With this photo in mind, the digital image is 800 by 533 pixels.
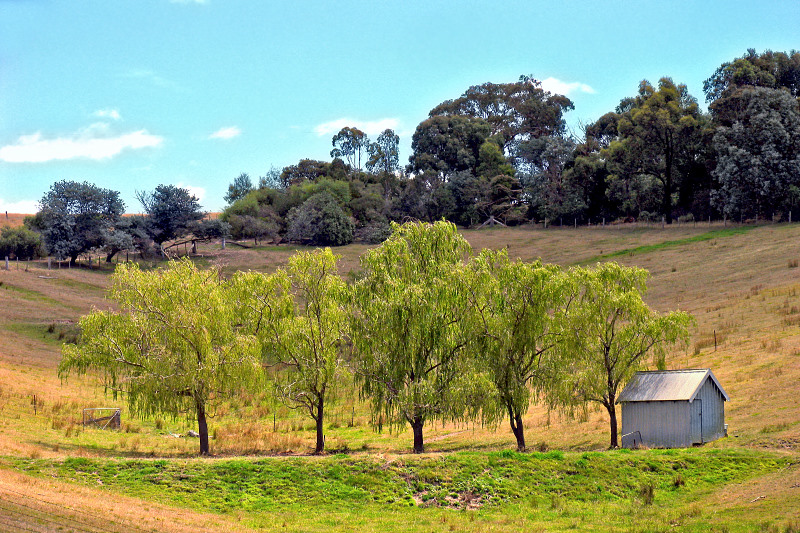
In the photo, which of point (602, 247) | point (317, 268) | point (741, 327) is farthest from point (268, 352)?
point (602, 247)

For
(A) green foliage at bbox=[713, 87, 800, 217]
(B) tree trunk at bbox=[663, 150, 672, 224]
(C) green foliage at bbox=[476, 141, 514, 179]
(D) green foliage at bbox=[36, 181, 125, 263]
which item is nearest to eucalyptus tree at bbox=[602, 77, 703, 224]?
(B) tree trunk at bbox=[663, 150, 672, 224]

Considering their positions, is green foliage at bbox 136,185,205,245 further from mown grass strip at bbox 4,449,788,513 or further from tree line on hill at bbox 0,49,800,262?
mown grass strip at bbox 4,449,788,513

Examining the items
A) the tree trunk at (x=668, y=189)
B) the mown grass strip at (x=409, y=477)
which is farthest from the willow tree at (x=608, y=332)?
the tree trunk at (x=668, y=189)

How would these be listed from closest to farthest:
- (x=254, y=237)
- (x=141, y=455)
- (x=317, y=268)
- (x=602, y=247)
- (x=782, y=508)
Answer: (x=782, y=508) → (x=141, y=455) → (x=317, y=268) → (x=602, y=247) → (x=254, y=237)

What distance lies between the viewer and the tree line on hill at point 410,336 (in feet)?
122

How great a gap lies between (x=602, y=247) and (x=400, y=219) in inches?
1563

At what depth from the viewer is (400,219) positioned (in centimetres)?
12962

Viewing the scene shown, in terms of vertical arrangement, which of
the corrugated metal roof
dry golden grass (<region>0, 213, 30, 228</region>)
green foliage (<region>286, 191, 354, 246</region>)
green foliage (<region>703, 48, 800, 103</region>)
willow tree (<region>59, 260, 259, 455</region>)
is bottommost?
the corrugated metal roof

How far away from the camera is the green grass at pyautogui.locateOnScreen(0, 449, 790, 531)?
27297mm

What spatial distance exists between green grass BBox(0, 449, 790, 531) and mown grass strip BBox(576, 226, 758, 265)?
60.6 m

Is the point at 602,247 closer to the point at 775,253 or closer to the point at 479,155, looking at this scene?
the point at 775,253

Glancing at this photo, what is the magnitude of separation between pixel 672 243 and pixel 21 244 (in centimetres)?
8557

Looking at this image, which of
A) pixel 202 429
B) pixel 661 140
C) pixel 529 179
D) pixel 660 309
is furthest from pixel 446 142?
pixel 202 429

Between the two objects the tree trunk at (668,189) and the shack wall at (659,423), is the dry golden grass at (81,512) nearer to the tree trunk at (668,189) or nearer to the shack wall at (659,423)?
the shack wall at (659,423)
